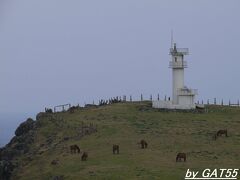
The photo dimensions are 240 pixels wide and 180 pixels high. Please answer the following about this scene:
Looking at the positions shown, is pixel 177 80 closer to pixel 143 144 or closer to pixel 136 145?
pixel 136 145

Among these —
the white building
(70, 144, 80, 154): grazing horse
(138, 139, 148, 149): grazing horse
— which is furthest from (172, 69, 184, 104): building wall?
(70, 144, 80, 154): grazing horse

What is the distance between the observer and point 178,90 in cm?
9150

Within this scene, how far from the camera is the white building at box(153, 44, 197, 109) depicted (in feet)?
298

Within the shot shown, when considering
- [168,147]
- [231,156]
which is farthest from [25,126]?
[231,156]

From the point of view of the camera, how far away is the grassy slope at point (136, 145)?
53969mm

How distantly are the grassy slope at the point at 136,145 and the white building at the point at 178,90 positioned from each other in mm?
3273

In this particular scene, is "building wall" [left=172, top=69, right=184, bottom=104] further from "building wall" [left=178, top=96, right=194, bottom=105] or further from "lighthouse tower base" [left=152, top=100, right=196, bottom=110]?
"lighthouse tower base" [left=152, top=100, right=196, bottom=110]

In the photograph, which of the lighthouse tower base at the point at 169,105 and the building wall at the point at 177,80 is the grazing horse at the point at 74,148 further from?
the building wall at the point at 177,80

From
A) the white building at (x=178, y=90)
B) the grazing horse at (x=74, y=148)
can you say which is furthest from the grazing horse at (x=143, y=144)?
the white building at (x=178, y=90)

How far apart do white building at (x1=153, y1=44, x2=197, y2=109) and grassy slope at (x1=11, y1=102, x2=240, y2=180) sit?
3.27 metres

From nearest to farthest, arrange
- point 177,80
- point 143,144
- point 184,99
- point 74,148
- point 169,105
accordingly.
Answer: point 143,144, point 74,148, point 169,105, point 184,99, point 177,80

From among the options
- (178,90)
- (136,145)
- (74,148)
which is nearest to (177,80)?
(178,90)

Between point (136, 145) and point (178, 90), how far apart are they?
28948 millimetres

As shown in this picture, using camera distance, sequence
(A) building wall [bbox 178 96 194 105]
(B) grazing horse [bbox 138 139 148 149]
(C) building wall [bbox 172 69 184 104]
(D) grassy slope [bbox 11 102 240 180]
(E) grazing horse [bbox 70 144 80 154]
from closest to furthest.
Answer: (D) grassy slope [bbox 11 102 240 180]
(B) grazing horse [bbox 138 139 148 149]
(E) grazing horse [bbox 70 144 80 154]
(A) building wall [bbox 178 96 194 105]
(C) building wall [bbox 172 69 184 104]
